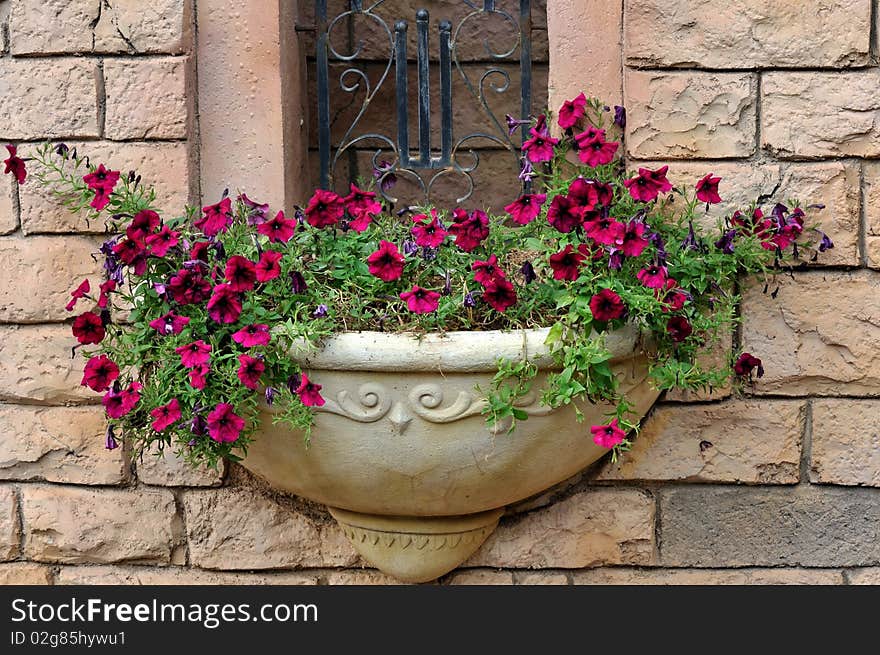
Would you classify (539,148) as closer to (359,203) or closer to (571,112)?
(571,112)

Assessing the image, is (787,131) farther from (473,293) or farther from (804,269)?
(473,293)

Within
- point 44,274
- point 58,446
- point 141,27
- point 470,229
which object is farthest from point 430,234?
point 58,446

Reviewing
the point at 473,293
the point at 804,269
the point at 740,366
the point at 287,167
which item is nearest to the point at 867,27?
the point at 804,269

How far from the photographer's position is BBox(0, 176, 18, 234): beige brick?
2.47m

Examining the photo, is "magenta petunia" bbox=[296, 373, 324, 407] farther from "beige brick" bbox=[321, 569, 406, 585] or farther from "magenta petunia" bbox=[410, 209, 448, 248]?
"beige brick" bbox=[321, 569, 406, 585]

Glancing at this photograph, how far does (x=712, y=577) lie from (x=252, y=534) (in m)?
1.03

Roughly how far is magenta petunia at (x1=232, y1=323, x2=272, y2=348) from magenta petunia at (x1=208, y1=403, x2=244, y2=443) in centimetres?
12

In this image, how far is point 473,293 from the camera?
2.13m

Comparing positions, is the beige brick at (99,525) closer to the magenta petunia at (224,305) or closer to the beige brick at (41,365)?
the beige brick at (41,365)

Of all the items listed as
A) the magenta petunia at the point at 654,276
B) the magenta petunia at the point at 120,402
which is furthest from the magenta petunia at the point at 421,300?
the magenta petunia at the point at 120,402

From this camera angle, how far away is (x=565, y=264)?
2051mm

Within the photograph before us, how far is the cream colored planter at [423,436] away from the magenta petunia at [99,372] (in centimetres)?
30

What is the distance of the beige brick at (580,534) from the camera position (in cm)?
254

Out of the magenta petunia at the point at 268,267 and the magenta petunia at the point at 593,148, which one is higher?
the magenta petunia at the point at 593,148
